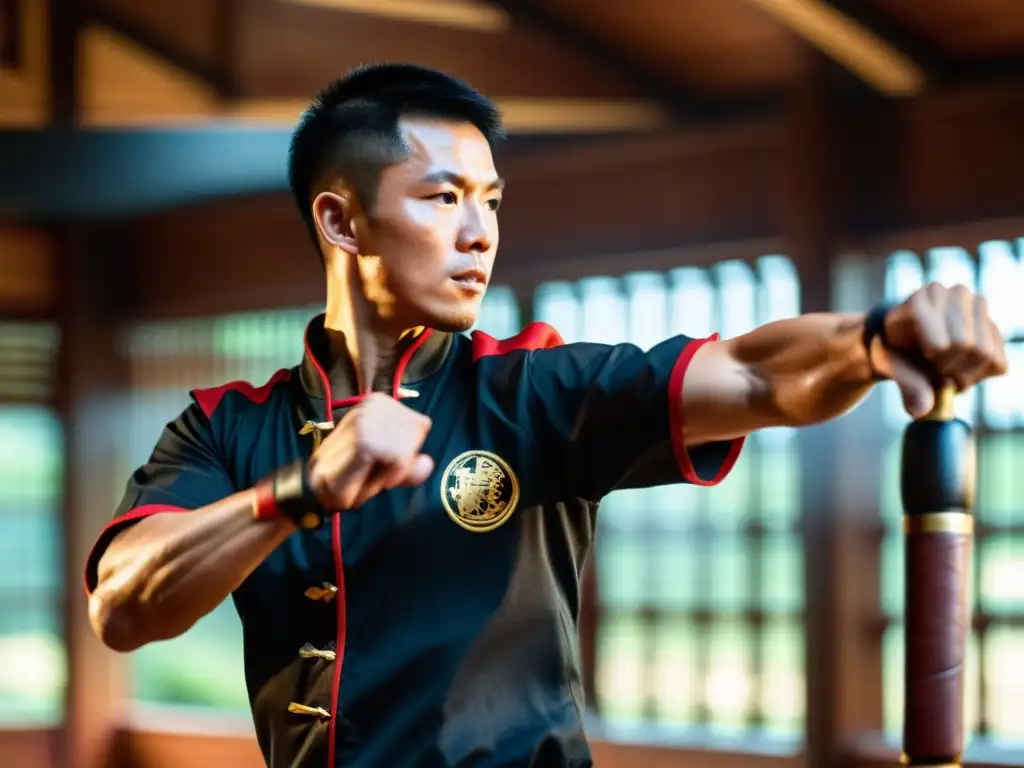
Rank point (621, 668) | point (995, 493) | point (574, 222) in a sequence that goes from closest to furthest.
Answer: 1. point (995, 493)
2. point (621, 668)
3. point (574, 222)

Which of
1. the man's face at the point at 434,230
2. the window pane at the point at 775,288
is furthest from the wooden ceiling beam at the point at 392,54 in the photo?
the man's face at the point at 434,230

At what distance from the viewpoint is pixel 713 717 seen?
503 centimetres

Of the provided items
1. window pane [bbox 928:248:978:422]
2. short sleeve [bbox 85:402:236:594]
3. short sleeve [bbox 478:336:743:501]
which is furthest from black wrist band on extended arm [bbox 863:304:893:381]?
window pane [bbox 928:248:978:422]

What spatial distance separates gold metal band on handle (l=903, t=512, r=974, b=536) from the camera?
4.14 feet

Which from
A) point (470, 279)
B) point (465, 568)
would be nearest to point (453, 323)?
point (470, 279)

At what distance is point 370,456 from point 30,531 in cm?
561

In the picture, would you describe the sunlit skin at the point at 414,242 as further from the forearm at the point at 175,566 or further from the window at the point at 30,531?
the window at the point at 30,531

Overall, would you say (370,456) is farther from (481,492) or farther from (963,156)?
(963,156)

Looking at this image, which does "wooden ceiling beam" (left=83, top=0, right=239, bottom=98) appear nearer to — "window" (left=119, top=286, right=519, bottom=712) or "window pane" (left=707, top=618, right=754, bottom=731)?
"window" (left=119, top=286, right=519, bottom=712)

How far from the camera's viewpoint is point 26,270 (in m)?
6.53

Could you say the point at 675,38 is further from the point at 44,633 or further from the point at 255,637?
the point at 44,633

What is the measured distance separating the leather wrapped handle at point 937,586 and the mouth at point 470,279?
61cm

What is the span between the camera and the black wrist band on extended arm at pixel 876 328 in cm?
134

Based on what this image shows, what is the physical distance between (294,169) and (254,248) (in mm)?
4329
